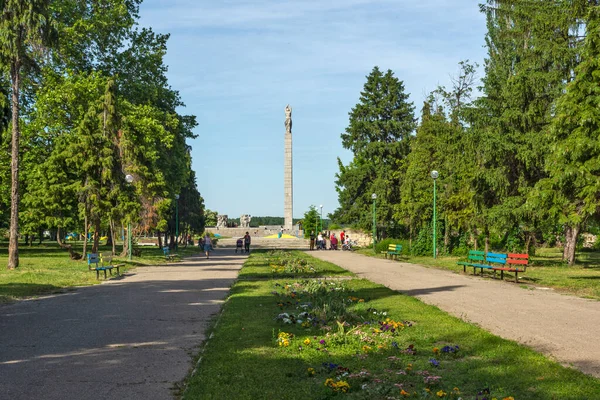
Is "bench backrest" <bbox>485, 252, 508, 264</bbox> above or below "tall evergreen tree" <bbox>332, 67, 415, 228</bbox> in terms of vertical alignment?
below

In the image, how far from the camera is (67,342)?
955 cm

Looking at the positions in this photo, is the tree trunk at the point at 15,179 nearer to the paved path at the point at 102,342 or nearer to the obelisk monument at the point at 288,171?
the paved path at the point at 102,342

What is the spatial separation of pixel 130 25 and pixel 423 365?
3521 centimetres

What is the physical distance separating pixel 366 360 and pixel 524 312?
19.3 ft

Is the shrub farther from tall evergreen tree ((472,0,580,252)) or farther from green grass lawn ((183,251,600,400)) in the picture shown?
green grass lawn ((183,251,600,400))

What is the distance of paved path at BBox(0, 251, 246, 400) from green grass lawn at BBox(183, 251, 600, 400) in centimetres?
52

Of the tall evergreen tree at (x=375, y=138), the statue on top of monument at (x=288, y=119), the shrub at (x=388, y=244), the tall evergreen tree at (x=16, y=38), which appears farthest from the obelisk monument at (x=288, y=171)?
the tall evergreen tree at (x=16, y=38)

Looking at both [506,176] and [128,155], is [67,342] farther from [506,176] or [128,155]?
[128,155]

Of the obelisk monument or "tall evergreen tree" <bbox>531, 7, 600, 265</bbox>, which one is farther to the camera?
the obelisk monument

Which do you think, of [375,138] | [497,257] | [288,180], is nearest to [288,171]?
[288,180]

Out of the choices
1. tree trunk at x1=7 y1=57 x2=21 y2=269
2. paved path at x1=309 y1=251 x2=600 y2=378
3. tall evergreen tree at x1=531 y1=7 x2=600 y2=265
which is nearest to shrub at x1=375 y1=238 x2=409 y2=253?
paved path at x1=309 y1=251 x2=600 y2=378

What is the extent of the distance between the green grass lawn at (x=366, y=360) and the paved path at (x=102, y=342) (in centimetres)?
52

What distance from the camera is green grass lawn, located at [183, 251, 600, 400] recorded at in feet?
21.0

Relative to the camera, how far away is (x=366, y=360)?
7941mm
